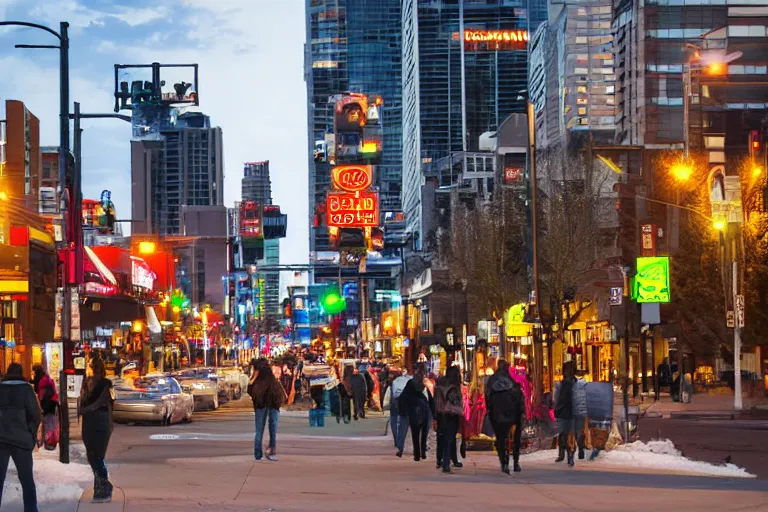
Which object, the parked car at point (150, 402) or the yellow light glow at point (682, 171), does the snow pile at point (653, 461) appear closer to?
the parked car at point (150, 402)

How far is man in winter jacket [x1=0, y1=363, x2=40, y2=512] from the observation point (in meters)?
12.3

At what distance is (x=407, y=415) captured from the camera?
71.3 ft

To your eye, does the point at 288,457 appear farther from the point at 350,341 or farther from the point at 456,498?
the point at 350,341

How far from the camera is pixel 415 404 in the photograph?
21078 millimetres

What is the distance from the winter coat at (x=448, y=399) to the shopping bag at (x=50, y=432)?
324 inches

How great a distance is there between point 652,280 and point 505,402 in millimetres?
28426

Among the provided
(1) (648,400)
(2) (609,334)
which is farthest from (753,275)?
(2) (609,334)

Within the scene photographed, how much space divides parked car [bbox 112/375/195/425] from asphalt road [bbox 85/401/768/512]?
787 centimetres

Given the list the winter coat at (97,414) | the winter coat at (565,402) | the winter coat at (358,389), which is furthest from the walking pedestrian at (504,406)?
the winter coat at (358,389)

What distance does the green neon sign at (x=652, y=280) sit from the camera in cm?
4612

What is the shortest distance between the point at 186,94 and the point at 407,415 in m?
60.4

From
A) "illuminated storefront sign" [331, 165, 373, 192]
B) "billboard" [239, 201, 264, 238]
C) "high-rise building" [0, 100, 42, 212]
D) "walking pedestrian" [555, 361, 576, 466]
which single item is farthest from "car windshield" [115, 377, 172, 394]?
"billboard" [239, 201, 264, 238]

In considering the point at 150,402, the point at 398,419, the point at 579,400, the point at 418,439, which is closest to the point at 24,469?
the point at 418,439

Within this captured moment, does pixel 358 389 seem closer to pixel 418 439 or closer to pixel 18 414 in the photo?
pixel 418 439
